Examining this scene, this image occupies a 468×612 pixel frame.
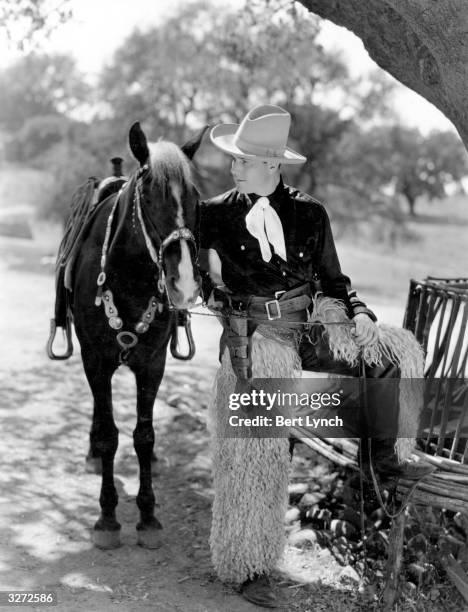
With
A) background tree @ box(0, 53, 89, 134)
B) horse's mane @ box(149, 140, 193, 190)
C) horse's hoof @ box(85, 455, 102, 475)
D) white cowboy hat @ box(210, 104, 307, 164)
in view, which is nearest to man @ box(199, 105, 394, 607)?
white cowboy hat @ box(210, 104, 307, 164)

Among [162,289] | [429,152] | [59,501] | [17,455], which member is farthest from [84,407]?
[429,152]

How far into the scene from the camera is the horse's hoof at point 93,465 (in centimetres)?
487

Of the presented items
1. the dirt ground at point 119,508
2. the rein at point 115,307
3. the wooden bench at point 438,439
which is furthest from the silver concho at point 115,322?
the wooden bench at point 438,439

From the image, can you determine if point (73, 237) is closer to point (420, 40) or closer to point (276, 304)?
point (276, 304)

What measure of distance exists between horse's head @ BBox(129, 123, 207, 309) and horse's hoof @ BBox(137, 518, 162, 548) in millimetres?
1527

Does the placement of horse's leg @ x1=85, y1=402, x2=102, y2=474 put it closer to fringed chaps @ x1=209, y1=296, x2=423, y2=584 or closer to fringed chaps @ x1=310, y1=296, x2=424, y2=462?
fringed chaps @ x1=209, y1=296, x2=423, y2=584

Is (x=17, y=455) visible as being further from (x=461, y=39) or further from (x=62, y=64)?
(x=62, y=64)

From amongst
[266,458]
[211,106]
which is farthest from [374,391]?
[211,106]

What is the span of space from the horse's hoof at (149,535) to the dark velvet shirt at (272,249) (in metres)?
1.48

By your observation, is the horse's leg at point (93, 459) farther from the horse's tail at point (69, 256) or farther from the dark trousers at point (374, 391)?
the dark trousers at point (374, 391)

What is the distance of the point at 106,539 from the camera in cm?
387

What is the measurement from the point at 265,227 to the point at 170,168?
52 cm

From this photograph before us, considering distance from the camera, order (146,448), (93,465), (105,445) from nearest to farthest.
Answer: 1. (105,445)
2. (146,448)
3. (93,465)

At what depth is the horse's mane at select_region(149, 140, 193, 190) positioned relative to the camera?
3.20 meters
